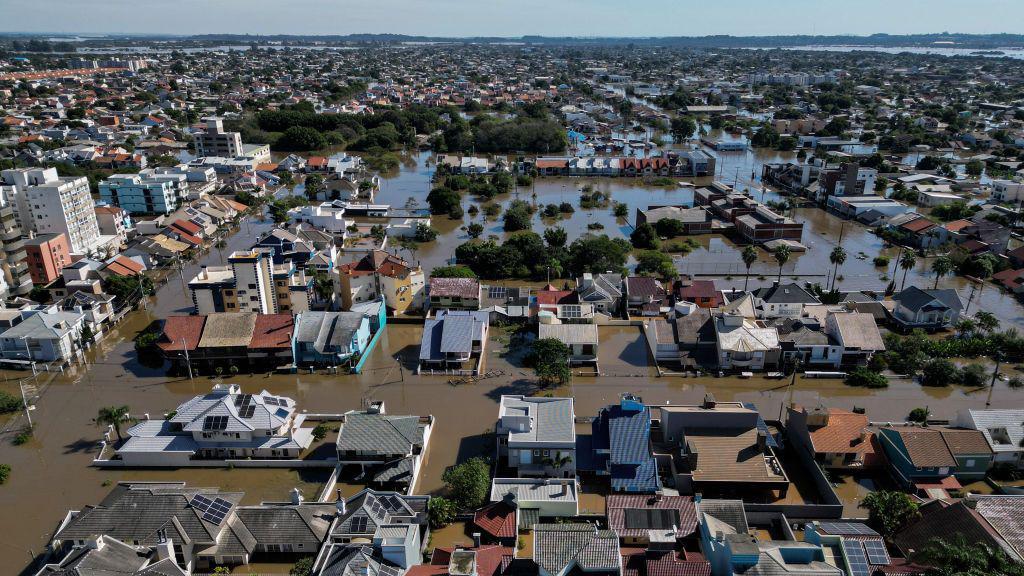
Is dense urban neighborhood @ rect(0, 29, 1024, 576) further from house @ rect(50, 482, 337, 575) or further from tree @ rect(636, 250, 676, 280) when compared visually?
tree @ rect(636, 250, 676, 280)

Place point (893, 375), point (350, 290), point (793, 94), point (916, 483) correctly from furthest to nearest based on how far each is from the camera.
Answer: point (793, 94) < point (350, 290) < point (893, 375) < point (916, 483)

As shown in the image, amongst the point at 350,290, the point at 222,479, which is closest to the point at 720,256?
the point at 350,290

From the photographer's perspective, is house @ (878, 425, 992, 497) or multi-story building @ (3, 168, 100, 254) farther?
multi-story building @ (3, 168, 100, 254)

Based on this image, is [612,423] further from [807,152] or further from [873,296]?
[807,152]

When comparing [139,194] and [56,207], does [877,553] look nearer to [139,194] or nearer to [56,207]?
[56,207]

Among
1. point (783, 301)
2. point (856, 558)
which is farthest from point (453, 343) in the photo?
point (856, 558)

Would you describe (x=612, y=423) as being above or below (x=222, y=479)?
above

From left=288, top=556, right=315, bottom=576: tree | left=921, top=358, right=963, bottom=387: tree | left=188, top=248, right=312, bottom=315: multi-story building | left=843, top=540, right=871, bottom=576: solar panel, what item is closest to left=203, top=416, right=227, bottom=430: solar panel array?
left=288, top=556, right=315, bottom=576: tree
